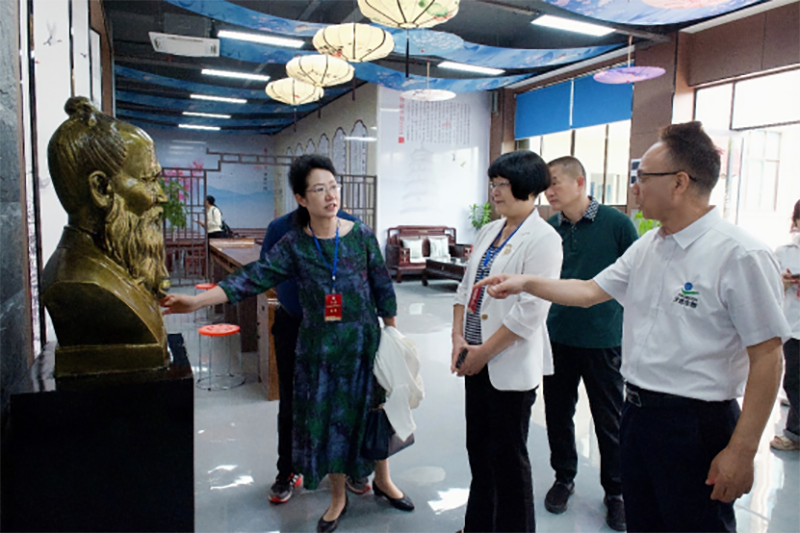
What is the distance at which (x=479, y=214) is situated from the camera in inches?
378

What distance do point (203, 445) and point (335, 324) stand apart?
133 centimetres

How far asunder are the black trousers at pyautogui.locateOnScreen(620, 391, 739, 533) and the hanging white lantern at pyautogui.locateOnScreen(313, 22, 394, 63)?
400 cm

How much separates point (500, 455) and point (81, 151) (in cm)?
140

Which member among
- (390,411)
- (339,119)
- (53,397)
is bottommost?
(390,411)

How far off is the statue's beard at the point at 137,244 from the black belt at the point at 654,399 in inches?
47.9

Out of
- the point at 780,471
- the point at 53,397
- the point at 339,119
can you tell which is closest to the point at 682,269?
the point at 53,397

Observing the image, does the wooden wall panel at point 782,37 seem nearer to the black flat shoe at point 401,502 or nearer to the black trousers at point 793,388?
the black trousers at point 793,388

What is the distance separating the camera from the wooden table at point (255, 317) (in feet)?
10.8

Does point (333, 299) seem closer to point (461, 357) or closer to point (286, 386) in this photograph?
point (461, 357)

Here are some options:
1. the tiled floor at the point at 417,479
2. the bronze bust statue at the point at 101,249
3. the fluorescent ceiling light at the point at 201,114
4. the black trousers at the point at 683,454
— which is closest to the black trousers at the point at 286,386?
the tiled floor at the point at 417,479

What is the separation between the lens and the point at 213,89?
9961mm

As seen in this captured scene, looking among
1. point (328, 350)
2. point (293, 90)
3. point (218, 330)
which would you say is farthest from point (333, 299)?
point (293, 90)

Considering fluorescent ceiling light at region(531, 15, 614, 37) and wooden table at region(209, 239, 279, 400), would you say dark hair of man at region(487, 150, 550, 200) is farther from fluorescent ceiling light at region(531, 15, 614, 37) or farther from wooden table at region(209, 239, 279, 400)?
fluorescent ceiling light at region(531, 15, 614, 37)

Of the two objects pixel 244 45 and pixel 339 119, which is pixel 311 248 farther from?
pixel 339 119
